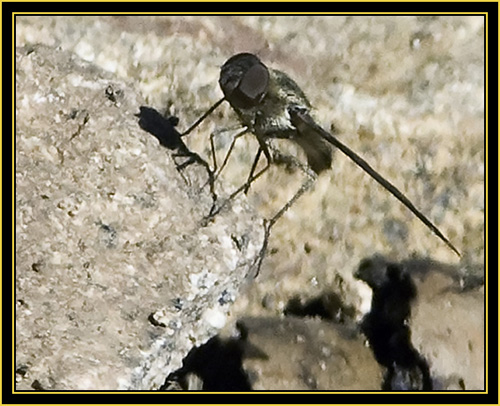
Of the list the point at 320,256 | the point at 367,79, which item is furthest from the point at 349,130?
the point at 320,256

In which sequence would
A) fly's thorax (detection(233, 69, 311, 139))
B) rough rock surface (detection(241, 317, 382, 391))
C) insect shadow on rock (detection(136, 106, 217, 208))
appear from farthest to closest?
fly's thorax (detection(233, 69, 311, 139))
insect shadow on rock (detection(136, 106, 217, 208))
rough rock surface (detection(241, 317, 382, 391))

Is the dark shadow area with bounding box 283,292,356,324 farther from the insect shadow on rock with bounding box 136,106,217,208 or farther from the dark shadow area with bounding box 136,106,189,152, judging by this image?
the dark shadow area with bounding box 136,106,189,152

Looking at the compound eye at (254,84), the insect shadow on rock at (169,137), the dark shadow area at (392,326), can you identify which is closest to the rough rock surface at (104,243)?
the insect shadow on rock at (169,137)

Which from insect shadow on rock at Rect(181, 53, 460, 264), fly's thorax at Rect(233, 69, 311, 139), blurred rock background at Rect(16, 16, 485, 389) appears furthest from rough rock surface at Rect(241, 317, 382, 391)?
fly's thorax at Rect(233, 69, 311, 139)

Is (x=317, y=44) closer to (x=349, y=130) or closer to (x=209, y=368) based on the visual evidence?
(x=349, y=130)

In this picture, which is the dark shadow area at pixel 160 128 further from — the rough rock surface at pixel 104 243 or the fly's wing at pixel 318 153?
the fly's wing at pixel 318 153

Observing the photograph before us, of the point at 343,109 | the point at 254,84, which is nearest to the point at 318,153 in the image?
the point at 343,109
